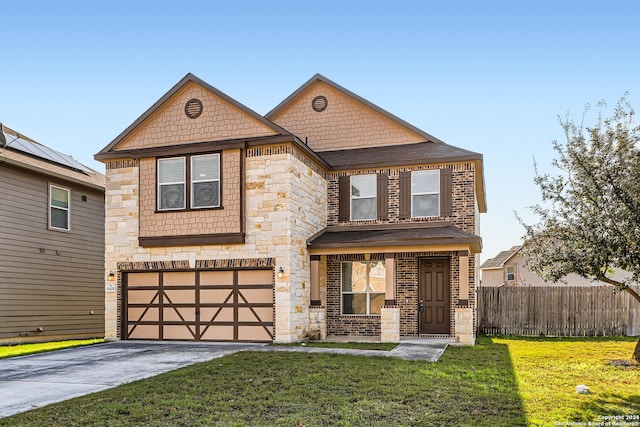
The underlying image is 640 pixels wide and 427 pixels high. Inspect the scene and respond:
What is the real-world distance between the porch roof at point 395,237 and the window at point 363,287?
0.93 metres

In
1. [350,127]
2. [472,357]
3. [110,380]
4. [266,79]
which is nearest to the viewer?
[110,380]

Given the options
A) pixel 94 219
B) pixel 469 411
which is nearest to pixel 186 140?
pixel 94 219

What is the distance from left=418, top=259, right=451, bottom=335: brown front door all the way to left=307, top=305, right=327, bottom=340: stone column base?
9.19 ft

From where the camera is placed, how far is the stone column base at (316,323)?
50.6 ft

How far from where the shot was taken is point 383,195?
55.1ft

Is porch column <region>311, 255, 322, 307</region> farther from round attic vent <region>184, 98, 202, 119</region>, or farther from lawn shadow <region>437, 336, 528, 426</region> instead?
round attic vent <region>184, 98, 202, 119</region>

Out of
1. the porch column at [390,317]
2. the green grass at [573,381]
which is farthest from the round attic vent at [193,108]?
the green grass at [573,381]

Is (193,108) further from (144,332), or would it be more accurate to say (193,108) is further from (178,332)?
(144,332)

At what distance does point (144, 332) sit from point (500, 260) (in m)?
35.0

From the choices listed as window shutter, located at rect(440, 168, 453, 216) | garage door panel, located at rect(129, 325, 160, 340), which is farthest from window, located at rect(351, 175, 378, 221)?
garage door panel, located at rect(129, 325, 160, 340)

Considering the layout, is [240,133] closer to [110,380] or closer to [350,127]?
[350,127]

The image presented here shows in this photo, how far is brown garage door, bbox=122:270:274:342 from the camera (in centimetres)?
1488

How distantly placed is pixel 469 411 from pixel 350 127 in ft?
41.7

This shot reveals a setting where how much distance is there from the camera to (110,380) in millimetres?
9328
